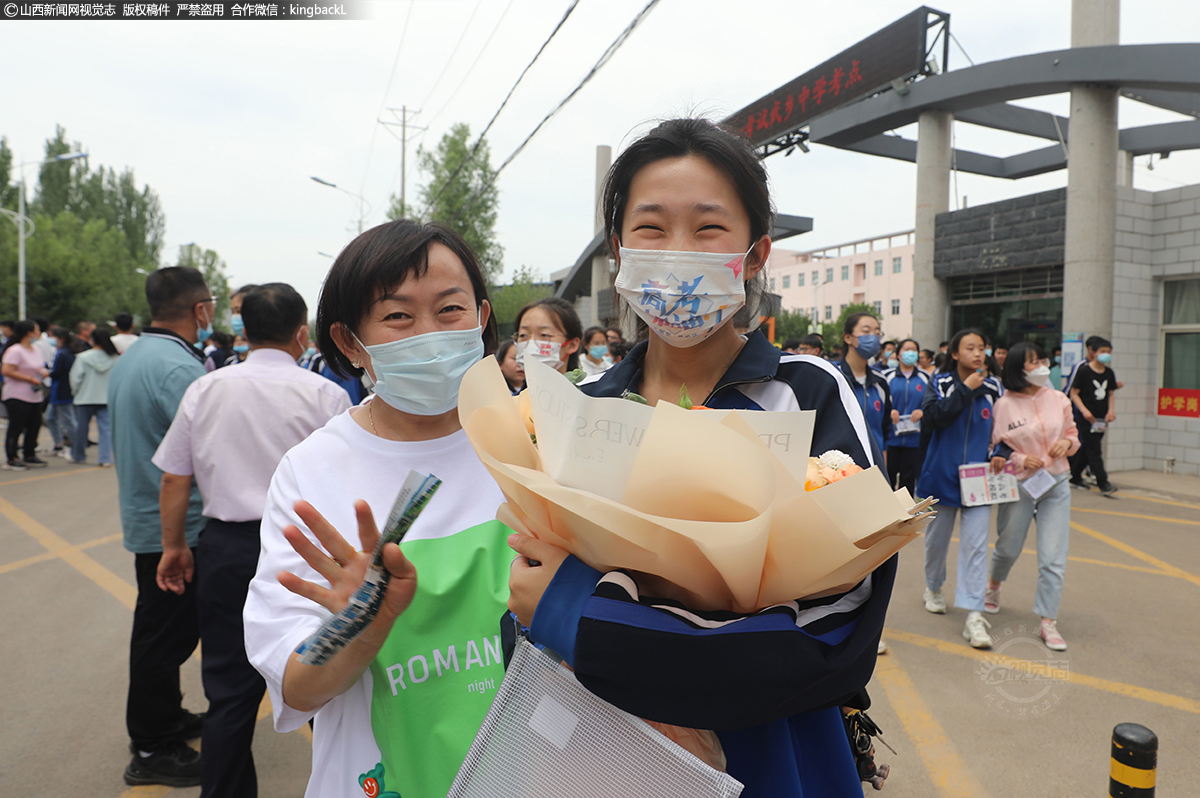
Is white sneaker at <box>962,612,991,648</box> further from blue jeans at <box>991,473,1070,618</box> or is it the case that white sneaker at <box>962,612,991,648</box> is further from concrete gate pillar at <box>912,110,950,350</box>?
concrete gate pillar at <box>912,110,950,350</box>

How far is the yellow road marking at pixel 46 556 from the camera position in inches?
241

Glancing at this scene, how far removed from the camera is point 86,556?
6418mm

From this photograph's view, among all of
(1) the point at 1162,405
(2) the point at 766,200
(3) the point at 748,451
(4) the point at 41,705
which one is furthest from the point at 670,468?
(1) the point at 1162,405

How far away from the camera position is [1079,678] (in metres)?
4.05

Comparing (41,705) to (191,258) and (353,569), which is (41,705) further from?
(191,258)

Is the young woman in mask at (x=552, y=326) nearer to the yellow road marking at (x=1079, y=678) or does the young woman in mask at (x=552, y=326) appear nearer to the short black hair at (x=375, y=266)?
the yellow road marking at (x=1079, y=678)

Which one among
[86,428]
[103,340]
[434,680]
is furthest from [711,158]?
[86,428]

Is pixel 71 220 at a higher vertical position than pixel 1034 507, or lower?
higher

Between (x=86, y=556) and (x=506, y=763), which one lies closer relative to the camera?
(x=506, y=763)

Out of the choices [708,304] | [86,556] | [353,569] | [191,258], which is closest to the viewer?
[353,569]

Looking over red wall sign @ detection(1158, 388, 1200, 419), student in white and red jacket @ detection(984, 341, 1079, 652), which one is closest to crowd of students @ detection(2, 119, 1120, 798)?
student in white and red jacket @ detection(984, 341, 1079, 652)

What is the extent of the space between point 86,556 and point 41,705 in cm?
315

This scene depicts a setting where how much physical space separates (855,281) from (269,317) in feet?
231

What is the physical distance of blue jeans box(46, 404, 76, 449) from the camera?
1210 centimetres
